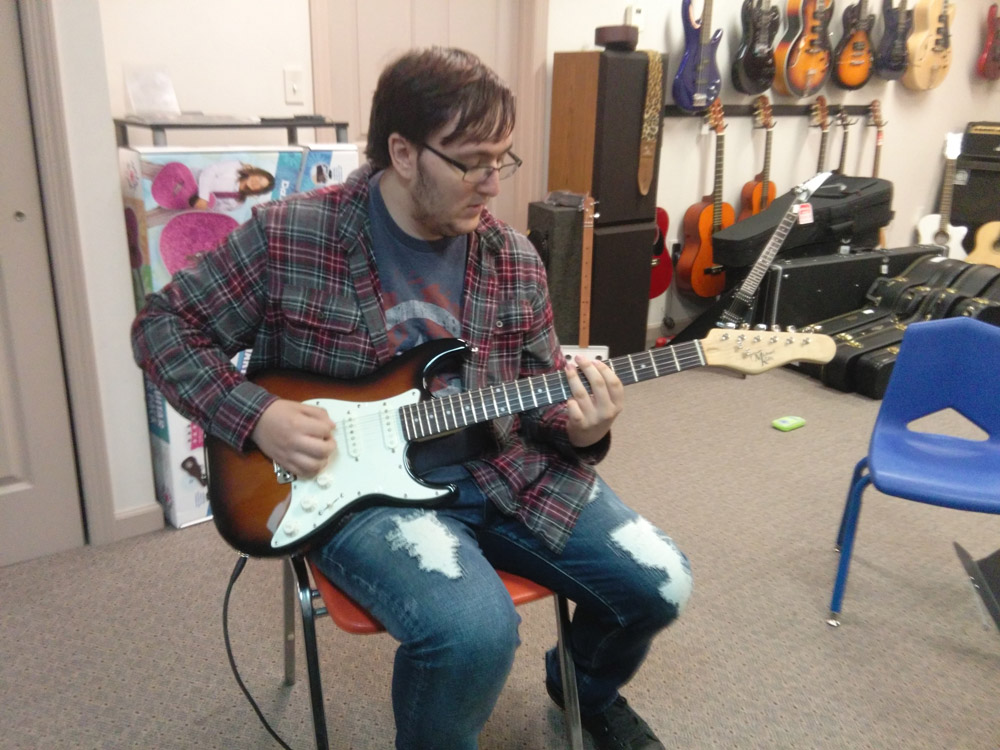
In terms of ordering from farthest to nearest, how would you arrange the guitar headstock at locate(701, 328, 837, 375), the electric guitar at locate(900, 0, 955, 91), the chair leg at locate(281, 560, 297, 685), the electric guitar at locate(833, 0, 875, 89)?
the electric guitar at locate(900, 0, 955, 91) → the electric guitar at locate(833, 0, 875, 89) → the chair leg at locate(281, 560, 297, 685) → the guitar headstock at locate(701, 328, 837, 375)

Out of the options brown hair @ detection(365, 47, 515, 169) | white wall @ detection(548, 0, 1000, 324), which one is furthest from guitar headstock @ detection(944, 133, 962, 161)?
brown hair @ detection(365, 47, 515, 169)

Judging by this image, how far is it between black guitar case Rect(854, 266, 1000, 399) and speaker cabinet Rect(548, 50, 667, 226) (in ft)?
3.68

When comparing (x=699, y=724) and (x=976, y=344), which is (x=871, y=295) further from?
(x=699, y=724)

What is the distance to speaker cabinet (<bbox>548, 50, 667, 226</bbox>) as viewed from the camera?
9.85 ft

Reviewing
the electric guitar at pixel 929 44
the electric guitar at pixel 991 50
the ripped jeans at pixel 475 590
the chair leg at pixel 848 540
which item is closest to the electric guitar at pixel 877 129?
the electric guitar at pixel 929 44

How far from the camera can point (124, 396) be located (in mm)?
2018

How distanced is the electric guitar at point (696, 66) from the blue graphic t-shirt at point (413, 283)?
2.45m

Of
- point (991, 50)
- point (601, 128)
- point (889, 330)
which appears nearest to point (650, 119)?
point (601, 128)

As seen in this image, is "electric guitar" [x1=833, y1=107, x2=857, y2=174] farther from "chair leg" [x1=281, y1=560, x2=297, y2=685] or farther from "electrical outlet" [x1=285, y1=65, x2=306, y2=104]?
"chair leg" [x1=281, y1=560, x2=297, y2=685]

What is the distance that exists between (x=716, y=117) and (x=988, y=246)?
1.96m

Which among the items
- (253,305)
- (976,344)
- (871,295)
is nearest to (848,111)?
(871,295)

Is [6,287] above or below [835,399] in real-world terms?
above

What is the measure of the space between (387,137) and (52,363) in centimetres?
120

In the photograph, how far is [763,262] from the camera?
3.28 m
